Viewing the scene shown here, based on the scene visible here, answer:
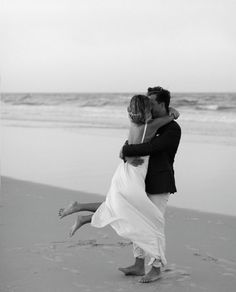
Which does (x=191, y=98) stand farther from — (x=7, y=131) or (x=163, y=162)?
(x=163, y=162)

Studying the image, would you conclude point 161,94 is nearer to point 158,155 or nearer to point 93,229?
point 158,155

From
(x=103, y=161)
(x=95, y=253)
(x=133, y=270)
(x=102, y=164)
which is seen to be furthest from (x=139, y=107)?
(x=103, y=161)

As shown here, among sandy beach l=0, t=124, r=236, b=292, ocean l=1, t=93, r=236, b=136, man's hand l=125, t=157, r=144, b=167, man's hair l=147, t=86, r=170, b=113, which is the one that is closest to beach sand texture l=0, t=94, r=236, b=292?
sandy beach l=0, t=124, r=236, b=292

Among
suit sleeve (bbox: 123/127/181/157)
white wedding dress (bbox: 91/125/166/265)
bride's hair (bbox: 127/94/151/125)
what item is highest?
bride's hair (bbox: 127/94/151/125)

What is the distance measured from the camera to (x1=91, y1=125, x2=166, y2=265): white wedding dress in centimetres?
406

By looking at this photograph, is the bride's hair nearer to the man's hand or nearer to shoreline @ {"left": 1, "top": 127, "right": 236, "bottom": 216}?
the man's hand

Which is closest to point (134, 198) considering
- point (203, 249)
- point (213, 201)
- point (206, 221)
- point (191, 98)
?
point (203, 249)

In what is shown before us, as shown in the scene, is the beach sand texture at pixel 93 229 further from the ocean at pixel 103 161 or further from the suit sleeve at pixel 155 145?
the suit sleeve at pixel 155 145

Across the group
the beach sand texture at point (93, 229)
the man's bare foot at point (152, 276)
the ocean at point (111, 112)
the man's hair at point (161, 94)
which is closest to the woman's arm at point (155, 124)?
the man's hair at point (161, 94)

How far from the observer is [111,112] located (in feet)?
101

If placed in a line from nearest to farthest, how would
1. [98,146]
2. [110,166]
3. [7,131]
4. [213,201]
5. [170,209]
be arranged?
[170,209] < [213,201] < [110,166] < [98,146] < [7,131]

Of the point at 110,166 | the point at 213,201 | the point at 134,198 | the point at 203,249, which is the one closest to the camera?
the point at 134,198

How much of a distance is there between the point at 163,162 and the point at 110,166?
6341mm

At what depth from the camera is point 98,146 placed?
1352 cm
